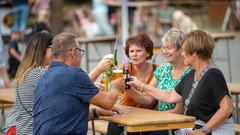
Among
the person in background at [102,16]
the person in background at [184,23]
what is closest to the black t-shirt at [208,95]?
the person in background at [184,23]

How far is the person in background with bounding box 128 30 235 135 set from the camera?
607cm

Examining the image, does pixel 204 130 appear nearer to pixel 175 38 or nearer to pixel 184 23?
pixel 175 38

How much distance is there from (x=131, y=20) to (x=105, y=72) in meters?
14.9

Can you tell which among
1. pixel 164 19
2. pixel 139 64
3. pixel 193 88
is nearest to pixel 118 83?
pixel 193 88

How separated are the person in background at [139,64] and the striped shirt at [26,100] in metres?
0.84

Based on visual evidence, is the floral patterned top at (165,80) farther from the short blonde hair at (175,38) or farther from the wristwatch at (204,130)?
the wristwatch at (204,130)

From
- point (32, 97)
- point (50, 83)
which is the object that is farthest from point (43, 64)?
point (50, 83)

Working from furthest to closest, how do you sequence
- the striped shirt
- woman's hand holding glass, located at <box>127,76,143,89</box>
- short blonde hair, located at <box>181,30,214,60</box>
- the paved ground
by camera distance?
the paved ground
woman's hand holding glass, located at <box>127,76,143,89</box>
the striped shirt
short blonde hair, located at <box>181,30,214,60</box>

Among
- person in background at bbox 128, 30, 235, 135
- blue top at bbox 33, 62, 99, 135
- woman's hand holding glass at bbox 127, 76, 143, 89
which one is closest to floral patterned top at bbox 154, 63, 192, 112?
woman's hand holding glass at bbox 127, 76, 143, 89

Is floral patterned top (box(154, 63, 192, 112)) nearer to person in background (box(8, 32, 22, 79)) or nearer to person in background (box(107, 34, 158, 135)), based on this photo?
person in background (box(107, 34, 158, 135))

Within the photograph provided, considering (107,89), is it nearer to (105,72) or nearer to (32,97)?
(105,72)

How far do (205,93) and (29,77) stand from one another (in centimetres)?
141

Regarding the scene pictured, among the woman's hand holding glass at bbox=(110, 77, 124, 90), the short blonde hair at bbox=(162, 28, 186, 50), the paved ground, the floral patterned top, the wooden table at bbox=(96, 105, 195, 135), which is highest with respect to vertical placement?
the short blonde hair at bbox=(162, 28, 186, 50)

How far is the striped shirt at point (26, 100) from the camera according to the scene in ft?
21.1
